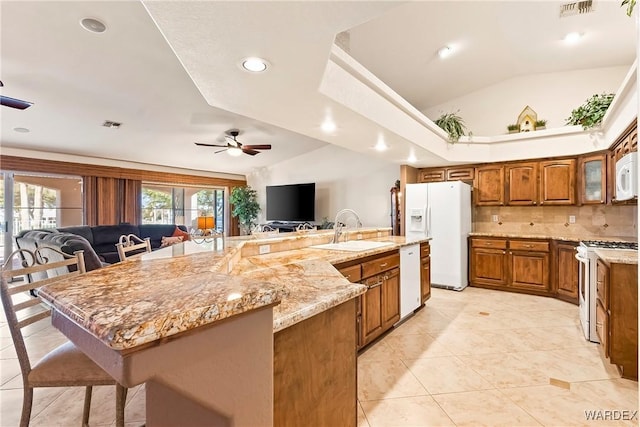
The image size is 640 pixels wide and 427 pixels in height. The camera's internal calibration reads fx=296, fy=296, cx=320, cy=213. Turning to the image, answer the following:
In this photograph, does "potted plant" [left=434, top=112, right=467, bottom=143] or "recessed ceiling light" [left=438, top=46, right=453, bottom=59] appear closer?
"recessed ceiling light" [left=438, top=46, right=453, bottom=59]

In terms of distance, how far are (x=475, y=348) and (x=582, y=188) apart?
10.3 ft

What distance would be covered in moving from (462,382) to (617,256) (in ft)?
5.18

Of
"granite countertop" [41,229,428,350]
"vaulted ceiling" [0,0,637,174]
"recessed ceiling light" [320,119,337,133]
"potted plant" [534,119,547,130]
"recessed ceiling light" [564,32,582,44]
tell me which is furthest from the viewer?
"potted plant" [534,119,547,130]

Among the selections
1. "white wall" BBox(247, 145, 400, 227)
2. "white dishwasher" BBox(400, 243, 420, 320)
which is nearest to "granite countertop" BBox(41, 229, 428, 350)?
"white dishwasher" BBox(400, 243, 420, 320)

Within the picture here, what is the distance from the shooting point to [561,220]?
461 cm

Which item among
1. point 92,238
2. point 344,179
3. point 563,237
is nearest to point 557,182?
point 563,237

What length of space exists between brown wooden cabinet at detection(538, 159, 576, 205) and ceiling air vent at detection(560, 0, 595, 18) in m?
1.90

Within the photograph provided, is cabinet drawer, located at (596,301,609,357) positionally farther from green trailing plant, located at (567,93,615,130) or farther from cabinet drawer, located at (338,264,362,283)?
green trailing plant, located at (567,93,615,130)

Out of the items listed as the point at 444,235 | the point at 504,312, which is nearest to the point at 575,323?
the point at 504,312

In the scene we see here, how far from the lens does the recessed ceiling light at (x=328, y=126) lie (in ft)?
9.64

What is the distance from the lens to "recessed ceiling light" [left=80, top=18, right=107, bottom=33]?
8.04 ft

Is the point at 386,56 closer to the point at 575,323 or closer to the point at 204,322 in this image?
the point at 575,323

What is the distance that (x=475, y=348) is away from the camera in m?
2.69

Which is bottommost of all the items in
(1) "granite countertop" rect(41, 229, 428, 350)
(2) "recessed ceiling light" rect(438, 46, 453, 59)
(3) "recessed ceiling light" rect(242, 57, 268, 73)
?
(1) "granite countertop" rect(41, 229, 428, 350)
